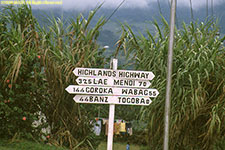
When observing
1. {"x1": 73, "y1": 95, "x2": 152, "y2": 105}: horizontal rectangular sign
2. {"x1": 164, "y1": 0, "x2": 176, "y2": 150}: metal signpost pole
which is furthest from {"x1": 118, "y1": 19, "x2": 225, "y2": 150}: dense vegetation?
{"x1": 73, "y1": 95, "x2": 152, "y2": 105}: horizontal rectangular sign

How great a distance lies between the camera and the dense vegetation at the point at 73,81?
5.70 m

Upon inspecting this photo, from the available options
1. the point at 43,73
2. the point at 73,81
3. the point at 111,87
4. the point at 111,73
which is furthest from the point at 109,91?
the point at 43,73

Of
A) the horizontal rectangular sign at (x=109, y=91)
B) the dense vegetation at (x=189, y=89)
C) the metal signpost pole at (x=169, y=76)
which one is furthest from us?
the dense vegetation at (x=189, y=89)

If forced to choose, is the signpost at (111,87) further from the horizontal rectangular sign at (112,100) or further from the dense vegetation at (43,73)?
the dense vegetation at (43,73)

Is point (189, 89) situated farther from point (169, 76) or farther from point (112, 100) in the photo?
point (112, 100)

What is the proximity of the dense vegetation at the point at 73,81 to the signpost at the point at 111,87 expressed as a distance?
3.34 feet

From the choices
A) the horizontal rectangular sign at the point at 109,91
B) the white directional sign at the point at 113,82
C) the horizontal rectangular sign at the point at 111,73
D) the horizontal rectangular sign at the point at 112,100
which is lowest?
the horizontal rectangular sign at the point at 112,100

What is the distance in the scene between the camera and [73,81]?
5.83 m

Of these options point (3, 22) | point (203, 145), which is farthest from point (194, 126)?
point (3, 22)

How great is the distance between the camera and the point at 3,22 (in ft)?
20.3

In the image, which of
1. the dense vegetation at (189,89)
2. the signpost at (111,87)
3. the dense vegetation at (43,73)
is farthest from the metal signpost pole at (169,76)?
the dense vegetation at (43,73)

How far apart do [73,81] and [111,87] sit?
1.28 metres

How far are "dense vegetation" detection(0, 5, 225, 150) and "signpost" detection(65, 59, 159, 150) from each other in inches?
40.1

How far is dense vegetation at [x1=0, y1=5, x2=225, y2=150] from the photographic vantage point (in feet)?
18.7
